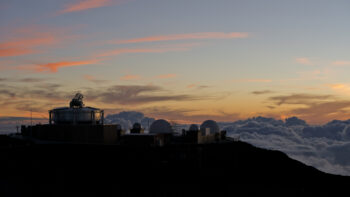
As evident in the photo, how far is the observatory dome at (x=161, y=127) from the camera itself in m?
66.9

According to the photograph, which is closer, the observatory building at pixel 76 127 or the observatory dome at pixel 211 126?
the observatory building at pixel 76 127

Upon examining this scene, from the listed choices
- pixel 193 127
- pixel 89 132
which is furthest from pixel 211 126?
pixel 89 132

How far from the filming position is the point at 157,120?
225 feet

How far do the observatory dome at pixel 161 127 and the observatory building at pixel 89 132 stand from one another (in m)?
0.46

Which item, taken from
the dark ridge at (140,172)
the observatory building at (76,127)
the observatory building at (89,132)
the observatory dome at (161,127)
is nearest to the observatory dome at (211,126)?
the observatory building at (89,132)

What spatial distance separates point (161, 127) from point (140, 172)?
22.5 meters

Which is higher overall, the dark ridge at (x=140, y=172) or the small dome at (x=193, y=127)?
the small dome at (x=193, y=127)

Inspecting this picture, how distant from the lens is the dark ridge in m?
38.0

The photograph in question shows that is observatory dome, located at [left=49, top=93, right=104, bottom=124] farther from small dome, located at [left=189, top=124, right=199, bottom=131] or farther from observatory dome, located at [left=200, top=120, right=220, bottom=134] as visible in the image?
observatory dome, located at [left=200, top=120, right=220, bottom=134]

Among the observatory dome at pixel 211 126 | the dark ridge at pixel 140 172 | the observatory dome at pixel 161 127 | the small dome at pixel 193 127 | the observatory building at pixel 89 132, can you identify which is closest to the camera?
the dark ridge at pixel 140 172

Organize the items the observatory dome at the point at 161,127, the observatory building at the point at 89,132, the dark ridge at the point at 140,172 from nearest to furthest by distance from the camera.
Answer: the dark ridge at the point at 140,172 → the observatory building at the point at 89,132 → the observatory dome at the point at 161,127

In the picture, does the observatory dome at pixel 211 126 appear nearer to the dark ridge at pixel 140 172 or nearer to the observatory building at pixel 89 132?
the observatory building at pixel 89 132

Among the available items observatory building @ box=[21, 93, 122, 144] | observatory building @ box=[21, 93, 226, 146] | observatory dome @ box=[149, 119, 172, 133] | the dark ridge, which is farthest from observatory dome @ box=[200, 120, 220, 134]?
observatory building @ box=[21, 93, 122, 144]

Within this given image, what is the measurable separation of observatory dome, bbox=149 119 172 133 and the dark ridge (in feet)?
38.0
